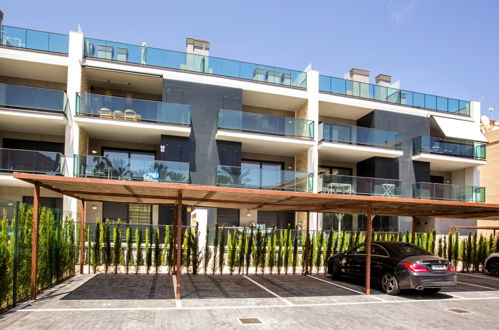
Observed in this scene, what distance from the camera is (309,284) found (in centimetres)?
1231

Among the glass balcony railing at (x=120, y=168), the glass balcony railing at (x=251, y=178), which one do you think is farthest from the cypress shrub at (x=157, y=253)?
the glass balcony railing at (x=251, y=178)

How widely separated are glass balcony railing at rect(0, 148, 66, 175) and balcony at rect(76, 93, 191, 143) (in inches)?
86.2

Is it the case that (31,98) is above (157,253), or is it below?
above

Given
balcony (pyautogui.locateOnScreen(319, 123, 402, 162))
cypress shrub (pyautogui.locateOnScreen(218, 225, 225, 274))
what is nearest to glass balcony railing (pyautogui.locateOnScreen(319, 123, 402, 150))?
balcony (pyautogui.locateOnScreen(319, 123, 402, 162))

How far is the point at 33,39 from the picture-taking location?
18.0 metres

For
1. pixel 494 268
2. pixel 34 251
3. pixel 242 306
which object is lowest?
pixel 494 268

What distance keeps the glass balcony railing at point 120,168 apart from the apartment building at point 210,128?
5 cm

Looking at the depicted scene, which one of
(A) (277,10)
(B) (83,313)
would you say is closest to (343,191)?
(A) (277,10)

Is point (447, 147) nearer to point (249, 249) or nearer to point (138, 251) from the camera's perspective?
point (249, 249)

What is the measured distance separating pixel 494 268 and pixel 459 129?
11353 mm

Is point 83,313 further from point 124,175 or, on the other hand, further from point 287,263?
point 124,175

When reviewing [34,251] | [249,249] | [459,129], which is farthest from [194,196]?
[459,129]

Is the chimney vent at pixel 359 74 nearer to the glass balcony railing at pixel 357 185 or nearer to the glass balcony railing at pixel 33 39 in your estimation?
the glass balcony railing at pixel 357 185

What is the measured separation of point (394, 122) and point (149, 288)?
730 inches
